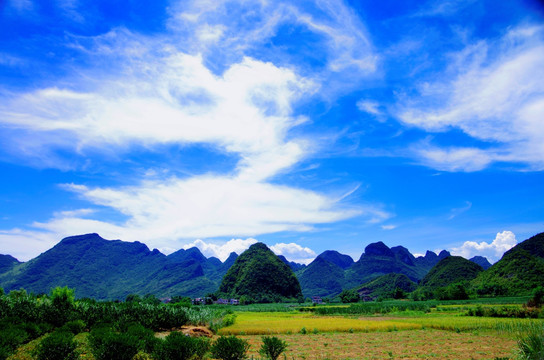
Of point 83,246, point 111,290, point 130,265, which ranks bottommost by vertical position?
point 111,290

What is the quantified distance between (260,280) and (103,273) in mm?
89516

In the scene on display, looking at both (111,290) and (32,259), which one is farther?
(32,259)

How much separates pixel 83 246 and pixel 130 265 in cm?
2901

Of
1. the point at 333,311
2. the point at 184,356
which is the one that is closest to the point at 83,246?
the point at 333,311

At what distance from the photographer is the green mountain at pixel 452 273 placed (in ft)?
355

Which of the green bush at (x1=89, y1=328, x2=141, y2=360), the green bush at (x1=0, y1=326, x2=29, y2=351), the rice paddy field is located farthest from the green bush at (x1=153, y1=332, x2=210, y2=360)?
the green bush at (x1=0, y1=326, x2=29, y2=351)

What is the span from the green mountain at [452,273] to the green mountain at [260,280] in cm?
5407

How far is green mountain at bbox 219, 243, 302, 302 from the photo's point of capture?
12100cm

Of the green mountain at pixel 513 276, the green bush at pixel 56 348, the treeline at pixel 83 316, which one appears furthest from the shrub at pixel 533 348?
the green mountain at pixel 513 276

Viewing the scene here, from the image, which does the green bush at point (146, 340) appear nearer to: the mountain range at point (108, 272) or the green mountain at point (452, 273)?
the mountain range at point (108, 272)

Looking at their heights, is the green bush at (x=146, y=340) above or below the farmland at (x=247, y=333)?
above

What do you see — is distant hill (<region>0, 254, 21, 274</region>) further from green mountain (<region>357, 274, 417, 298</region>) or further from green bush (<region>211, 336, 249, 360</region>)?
green bush (<region>211, 336, 249, 360</region>)

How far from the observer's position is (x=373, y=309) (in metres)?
54.4

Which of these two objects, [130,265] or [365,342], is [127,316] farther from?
[130,265]
